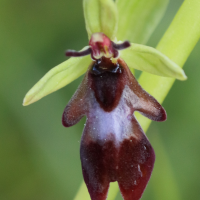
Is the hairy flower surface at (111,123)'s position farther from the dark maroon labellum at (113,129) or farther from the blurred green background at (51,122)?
the blurred green background at (51,122)

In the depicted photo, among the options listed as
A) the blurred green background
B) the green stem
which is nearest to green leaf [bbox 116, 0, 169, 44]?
the green stem

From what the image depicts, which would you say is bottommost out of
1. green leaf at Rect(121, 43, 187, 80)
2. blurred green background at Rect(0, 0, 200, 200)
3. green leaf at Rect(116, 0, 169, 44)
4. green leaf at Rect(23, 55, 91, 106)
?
blurred green background at Rect(0, 0, 200, 200)

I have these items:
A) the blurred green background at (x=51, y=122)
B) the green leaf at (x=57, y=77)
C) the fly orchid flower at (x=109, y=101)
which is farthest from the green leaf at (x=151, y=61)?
the blurred green background at (x=51, y=122)

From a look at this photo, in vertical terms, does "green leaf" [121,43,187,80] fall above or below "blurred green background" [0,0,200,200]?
above

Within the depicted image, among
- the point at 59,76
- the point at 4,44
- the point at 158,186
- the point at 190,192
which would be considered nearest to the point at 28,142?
the point at 4,44

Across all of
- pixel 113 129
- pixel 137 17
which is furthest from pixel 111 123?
pixel 137 17

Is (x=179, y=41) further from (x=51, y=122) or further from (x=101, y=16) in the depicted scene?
(x=51, y=122)

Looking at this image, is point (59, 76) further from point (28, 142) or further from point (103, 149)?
point (28, 142)

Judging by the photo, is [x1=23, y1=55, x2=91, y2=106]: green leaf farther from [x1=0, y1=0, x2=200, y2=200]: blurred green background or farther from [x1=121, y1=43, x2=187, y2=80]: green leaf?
[x1=0, y1=0, x2=200, y2=200]: blurred green background
